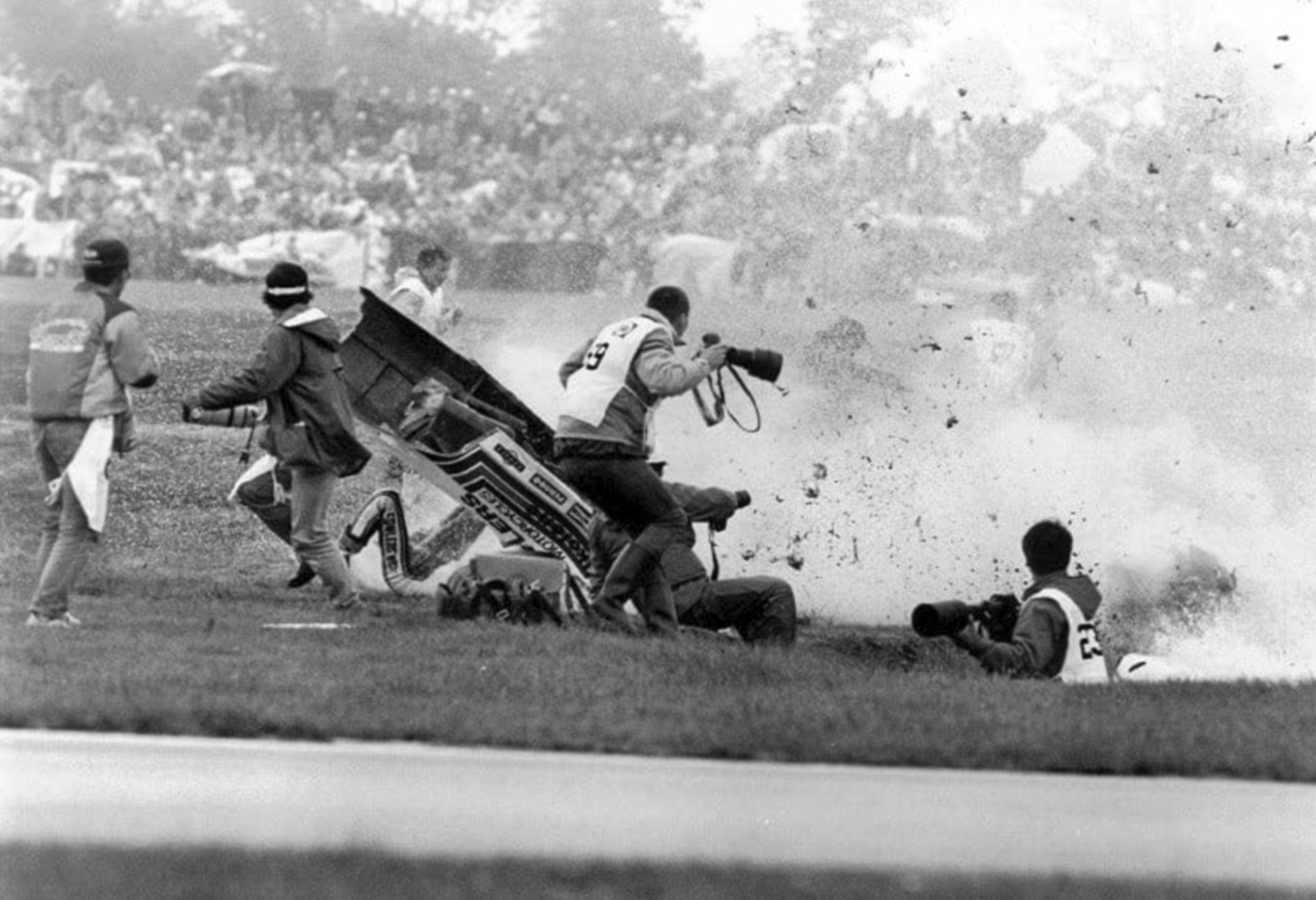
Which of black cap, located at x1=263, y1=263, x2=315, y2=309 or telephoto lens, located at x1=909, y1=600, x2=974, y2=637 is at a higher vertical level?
black cap, located at x1=263, y1=263, x2=315, y2=309

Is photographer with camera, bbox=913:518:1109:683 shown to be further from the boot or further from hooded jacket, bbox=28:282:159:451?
hooded jacket, bbox=28:282:159:451

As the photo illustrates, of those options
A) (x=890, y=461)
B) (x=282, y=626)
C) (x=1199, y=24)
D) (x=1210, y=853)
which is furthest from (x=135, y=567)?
(x=1210, y=853)

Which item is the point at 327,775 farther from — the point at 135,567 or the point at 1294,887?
the point at 135,567

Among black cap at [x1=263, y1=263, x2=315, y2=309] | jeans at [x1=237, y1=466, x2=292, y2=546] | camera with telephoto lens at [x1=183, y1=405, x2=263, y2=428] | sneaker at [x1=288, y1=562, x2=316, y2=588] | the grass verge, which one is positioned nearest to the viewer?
the grass verge

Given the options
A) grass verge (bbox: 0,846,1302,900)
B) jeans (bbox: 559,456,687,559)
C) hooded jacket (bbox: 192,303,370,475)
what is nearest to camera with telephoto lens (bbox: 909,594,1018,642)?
jeans (bbox: 559,456,687,559)

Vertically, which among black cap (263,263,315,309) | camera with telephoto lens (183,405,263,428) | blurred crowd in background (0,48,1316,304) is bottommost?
camera with telephoto lens (183,405,263,428)

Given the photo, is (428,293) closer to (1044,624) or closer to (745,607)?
(745,607)
